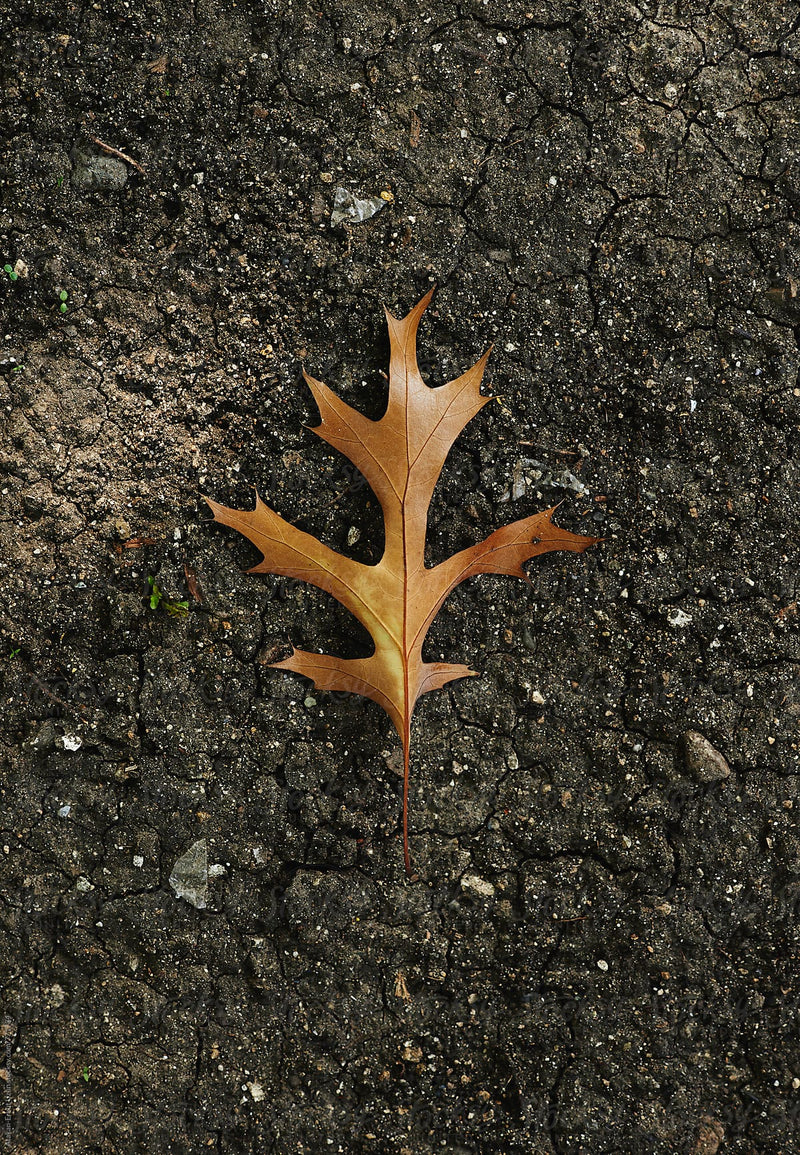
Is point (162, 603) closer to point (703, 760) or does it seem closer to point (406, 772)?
point (406, 772)

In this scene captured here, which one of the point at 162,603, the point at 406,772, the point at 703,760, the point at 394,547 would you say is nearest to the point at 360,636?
the point at 394,547

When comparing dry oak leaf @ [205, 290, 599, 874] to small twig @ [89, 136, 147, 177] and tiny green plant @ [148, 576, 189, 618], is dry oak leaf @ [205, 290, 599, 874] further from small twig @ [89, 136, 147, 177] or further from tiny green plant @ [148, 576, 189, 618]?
small twig @ [89, 136, 147, 177]

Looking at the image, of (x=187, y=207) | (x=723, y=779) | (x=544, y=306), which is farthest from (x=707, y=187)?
(x=723, y=779)

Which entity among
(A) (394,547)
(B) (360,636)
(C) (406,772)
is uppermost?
(A) (394,547)

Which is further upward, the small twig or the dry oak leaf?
the small twig

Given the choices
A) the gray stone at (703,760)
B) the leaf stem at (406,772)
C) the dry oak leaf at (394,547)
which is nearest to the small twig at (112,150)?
the dry oak leaf at (394,547)

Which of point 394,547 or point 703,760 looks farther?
point 703,760

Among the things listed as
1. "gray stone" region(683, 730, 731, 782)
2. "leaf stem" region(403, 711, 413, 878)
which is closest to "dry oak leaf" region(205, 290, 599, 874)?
"leaf stem" region(403, 711, 413, 878)
